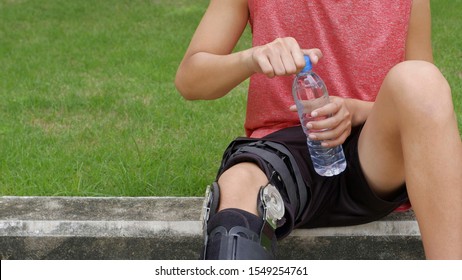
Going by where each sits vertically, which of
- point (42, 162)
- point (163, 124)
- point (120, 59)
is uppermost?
point (42, 162)

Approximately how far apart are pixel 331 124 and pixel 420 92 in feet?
0.98

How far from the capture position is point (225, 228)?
7.63 feet

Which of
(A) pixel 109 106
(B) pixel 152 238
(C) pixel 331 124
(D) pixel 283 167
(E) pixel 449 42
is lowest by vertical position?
(E) pixel 449 42

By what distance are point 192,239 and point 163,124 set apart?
71.4 inches

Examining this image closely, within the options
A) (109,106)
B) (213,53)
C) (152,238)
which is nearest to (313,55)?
(213,53)

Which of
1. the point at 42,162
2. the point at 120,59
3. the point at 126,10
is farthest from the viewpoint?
the point at 126,10

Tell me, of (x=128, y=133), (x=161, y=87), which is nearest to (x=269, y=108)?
(x=128, y=133)

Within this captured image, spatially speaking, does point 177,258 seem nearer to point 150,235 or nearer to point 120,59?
point 150,235

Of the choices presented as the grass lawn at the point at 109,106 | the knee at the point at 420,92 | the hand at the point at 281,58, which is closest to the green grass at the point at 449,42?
the grass lawn at the point at 109,106

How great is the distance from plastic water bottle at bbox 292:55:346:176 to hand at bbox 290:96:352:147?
0.05 metres

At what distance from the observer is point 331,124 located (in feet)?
8.36

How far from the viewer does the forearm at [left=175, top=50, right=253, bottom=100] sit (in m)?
2.61

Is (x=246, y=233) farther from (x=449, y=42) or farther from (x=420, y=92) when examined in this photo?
(x=449, y=42)

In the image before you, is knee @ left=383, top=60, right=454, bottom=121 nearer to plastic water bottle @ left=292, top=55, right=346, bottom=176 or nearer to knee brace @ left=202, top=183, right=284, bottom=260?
plastic water bottle @ left=292, top=55, right=346, bottom=176
